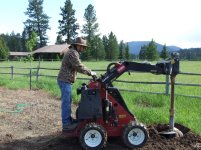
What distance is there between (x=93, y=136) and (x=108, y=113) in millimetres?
480

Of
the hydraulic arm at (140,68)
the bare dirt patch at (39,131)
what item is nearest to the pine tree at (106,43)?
the bare dirt patch at (39,131)

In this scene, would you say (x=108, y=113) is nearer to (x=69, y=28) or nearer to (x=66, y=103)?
(x=66, y=103)

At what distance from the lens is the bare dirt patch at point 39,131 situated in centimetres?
685

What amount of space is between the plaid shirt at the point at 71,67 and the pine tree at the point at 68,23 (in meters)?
83.8

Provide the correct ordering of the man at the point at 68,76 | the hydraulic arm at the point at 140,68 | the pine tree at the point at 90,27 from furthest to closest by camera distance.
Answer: the pine tree at the point at 90,27
the man at the point at 68,76
the hydraulic arm at the point at 140,68

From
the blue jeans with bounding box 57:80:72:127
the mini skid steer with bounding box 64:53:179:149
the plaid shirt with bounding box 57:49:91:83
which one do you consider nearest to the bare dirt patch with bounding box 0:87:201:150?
the mini skid steer with bounding box 64:53:179:149

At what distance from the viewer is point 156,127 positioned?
7.79 m

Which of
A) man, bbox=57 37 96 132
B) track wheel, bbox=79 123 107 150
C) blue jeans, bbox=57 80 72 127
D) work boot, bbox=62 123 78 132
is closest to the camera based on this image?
track wheel, bbox=79 123 107 150

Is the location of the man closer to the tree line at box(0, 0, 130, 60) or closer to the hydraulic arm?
the hydraulic arm

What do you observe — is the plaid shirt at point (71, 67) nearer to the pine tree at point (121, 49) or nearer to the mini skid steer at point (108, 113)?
the mini skid steer at point (108, 113)

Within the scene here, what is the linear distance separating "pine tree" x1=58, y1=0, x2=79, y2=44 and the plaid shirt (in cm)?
8380

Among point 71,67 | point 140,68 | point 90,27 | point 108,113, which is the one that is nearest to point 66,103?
point 71,67

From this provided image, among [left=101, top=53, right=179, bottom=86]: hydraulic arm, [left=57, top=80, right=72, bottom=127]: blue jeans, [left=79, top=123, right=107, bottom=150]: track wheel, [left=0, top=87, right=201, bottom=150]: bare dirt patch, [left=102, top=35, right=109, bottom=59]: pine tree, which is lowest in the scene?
[left=0, top=87, right=201, bottom=150]: bare dirt patch

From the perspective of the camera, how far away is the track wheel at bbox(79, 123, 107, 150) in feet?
21.6
